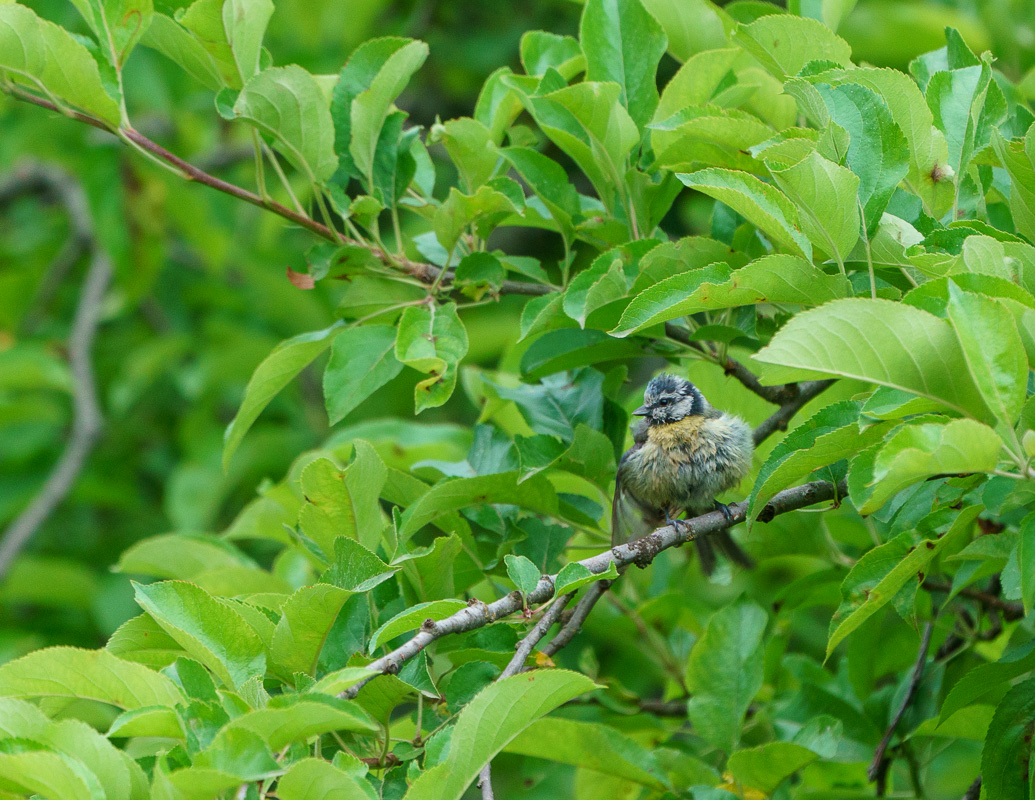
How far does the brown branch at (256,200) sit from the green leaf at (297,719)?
121 cm

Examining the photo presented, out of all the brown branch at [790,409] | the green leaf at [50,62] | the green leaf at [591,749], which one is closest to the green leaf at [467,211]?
the green leaf at [50,62]

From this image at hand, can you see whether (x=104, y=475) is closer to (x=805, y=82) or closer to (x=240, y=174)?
(x=240, y=174)

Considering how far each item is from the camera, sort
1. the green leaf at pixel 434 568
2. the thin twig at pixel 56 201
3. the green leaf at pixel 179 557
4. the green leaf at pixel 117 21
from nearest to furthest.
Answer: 1. the green leaf at pixel 434 568
2. the green leaf at pixel 117 21
3. the green leaf at pixel 179 557
4. the thin twig at pixel 56 201

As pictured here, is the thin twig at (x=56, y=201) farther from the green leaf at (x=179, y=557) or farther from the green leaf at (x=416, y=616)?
the green leaf at (x=416, y=616)

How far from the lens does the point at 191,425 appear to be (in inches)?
227

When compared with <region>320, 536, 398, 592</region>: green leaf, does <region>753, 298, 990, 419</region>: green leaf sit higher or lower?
higher

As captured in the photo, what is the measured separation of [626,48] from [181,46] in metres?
1.07

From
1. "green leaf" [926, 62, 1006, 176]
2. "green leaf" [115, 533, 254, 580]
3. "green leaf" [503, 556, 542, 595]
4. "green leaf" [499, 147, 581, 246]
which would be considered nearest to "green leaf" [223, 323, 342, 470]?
"green leaf" [499, 147, 581, 246]

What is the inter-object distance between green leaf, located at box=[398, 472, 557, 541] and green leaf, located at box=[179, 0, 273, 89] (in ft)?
3.44

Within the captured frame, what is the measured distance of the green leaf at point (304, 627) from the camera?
1.73 metres

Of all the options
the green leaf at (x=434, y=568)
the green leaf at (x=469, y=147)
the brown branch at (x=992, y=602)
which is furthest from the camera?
the brown branch at (x=992, y=602)

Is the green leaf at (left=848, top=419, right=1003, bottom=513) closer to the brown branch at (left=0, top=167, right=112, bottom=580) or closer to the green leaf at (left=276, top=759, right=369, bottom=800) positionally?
the green leaf at (left=276, top=759, right=369, bottom=800)

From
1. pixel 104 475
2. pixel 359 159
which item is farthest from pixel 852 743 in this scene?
pixel 104 475

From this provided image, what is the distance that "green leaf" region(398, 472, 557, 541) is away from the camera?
7.12 feet
